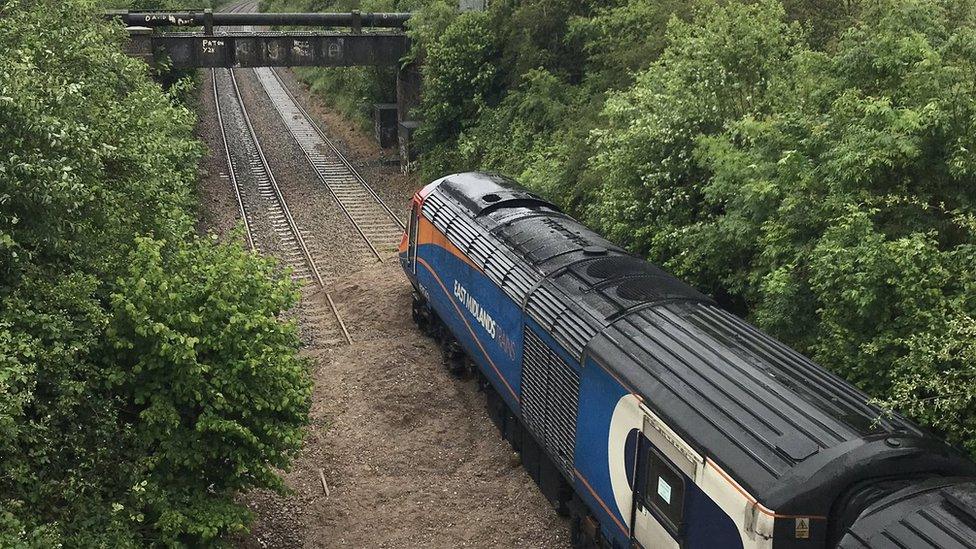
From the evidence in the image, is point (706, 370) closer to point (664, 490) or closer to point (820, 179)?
point (664, 490)

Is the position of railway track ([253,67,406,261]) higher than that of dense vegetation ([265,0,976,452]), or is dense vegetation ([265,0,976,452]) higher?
dense vegetation ([265,0,976,452])

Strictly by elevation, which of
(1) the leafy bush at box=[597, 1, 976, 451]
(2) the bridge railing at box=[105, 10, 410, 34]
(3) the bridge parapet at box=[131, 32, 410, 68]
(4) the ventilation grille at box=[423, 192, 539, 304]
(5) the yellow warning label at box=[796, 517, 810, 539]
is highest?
(2) the bridge railing at box=[105, 10, 410, 34]

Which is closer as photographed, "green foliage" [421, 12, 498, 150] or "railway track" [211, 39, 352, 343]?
"railway track" [211, 39, 352, 343]

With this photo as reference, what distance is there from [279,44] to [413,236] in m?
17.9

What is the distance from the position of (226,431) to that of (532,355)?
4.47m

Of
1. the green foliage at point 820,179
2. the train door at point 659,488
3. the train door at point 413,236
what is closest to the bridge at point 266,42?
the green foliage at point 820,179

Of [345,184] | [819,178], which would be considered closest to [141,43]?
[345,184]

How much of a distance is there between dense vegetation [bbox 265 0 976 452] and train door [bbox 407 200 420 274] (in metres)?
3.81

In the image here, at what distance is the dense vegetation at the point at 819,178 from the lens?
986 centimetres

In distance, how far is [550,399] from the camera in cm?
1209

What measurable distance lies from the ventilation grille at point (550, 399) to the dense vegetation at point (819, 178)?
305 cm

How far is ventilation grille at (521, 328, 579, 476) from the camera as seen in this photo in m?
11.5

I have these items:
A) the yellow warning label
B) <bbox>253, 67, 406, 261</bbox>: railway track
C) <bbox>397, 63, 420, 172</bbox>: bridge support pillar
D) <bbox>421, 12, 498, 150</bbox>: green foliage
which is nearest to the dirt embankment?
the yellow warning label

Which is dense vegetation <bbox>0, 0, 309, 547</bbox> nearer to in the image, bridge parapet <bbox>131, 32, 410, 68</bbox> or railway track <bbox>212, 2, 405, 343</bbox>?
railway track <bbox>212, 2, 405, 343</bbox>
